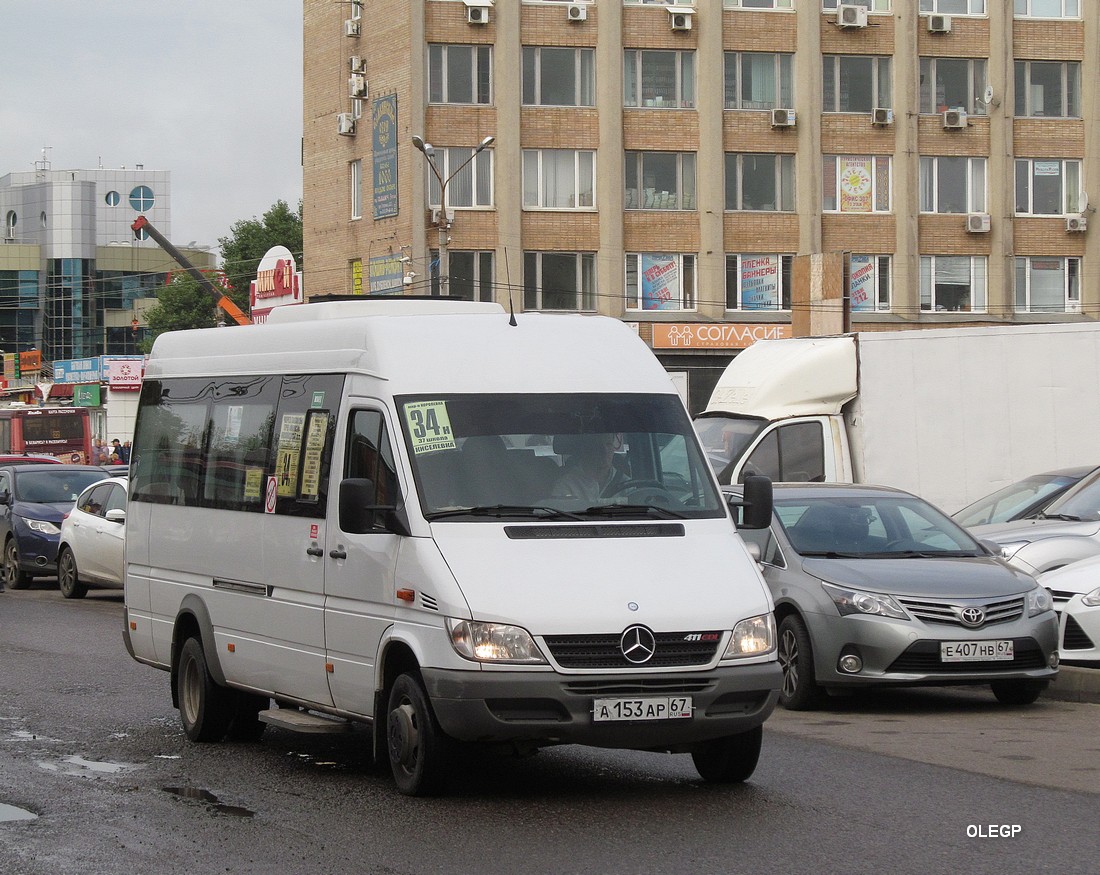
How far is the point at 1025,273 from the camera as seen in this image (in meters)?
52.1

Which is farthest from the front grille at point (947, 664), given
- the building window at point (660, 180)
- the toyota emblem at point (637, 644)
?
the building window at point (660, 180)

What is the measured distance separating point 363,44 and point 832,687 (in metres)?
42.3

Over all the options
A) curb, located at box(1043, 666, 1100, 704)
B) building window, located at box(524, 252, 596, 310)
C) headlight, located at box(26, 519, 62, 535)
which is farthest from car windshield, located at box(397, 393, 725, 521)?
building window, located at box(524, 252, 596, 310)

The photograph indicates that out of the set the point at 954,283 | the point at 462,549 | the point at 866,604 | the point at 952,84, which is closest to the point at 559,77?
the point at 952,84

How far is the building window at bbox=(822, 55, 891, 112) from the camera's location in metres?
51.0

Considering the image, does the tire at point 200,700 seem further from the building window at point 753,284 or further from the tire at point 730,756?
the building window at point 753,284

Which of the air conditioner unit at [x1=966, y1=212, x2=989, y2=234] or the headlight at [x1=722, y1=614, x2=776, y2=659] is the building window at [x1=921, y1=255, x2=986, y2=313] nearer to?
the air conditioner unit at [x1=966, y1=212, x2=989, y2=234]

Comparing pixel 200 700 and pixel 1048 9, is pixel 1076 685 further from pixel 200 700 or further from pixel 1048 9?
pixel 1048 9

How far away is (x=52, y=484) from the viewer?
26047mm

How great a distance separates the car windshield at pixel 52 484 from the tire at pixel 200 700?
51.5 feet

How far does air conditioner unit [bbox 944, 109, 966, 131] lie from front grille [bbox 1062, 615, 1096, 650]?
40.5m

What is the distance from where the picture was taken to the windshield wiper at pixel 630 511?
27.2 feet

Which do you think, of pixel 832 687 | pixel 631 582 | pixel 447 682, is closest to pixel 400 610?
pixel 447 682

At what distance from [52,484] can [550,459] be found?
19.1 metres
